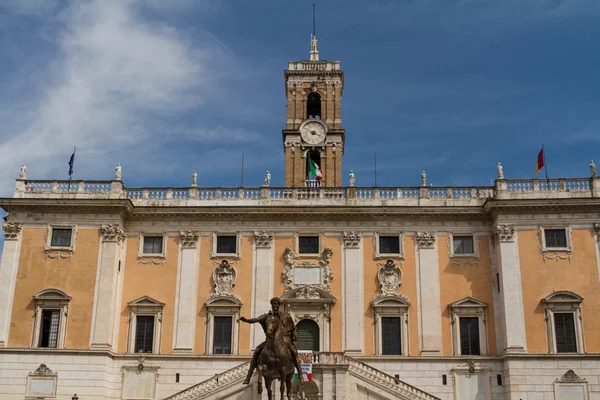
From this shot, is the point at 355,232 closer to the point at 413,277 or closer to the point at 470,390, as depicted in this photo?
the point at 413,277

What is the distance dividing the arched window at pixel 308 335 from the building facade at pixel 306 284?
70mm

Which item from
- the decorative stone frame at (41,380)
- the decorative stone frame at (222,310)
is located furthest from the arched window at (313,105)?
the decorative stone frame at (41,380)

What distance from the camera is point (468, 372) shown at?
34.8 metres

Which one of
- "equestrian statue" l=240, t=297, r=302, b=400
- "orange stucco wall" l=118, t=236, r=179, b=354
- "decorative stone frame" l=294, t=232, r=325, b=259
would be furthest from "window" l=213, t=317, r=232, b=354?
"equestrian statue" l=240, t=297, r=302, b=400

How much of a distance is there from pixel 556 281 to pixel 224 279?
53.5ft

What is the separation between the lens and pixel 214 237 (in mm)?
37688

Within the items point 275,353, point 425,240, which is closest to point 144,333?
point 425,240

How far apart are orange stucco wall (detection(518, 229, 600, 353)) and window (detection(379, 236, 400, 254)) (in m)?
6.05

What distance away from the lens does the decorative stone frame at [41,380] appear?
113ft

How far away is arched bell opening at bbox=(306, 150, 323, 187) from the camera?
1636 inches

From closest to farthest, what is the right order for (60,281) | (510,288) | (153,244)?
1. (510,288)
2. (60,281)
3. (153,244)

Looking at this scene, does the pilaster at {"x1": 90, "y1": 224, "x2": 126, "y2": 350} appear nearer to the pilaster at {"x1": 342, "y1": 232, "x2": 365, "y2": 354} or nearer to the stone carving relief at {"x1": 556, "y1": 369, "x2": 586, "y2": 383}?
the pilaster at {"x1": 342, "y1": 232, "x2": 365, "y2": 354}

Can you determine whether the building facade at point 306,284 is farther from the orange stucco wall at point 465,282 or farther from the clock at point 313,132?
the clock at point 313,132

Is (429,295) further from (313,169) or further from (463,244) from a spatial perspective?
(313,169)
